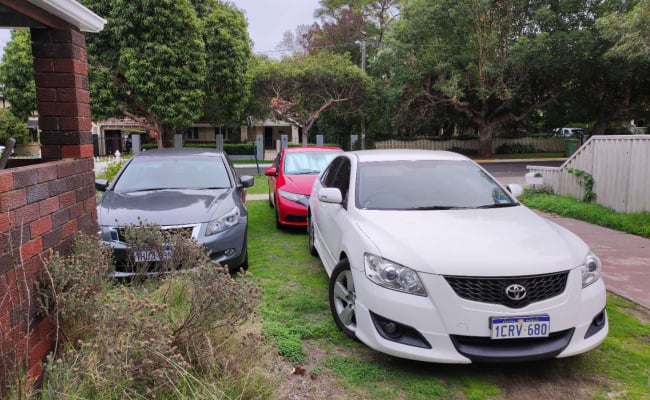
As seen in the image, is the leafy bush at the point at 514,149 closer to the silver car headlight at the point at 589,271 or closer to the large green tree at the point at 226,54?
the large green tree at the point at 226,54

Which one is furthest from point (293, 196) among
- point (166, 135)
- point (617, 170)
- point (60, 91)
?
point (166, 135)

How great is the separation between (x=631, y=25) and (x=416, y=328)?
9.75 metres

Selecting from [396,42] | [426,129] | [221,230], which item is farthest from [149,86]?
[426,129]

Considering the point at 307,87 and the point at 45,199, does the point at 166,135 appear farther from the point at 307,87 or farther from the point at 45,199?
the point at 45,199

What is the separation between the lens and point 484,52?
2428cm

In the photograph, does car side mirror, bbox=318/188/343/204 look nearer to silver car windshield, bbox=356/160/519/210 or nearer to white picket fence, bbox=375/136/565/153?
silver car windshield, bbox=356/160/519/210

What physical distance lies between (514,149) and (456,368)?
107 ft

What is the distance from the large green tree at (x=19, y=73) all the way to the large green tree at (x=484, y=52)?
57.7 feet

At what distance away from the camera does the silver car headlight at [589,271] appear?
134 inches

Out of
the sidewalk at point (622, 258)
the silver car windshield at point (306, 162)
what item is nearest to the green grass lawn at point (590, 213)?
the sidewalk at point (622, 258)

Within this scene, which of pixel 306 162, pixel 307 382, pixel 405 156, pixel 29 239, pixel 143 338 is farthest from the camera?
pixel 306 162

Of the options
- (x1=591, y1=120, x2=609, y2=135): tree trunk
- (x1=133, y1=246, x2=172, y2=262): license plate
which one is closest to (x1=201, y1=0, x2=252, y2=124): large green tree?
(x1=133, y1=246, x2=172, y2=262): license plate

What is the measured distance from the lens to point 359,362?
354 centimetres

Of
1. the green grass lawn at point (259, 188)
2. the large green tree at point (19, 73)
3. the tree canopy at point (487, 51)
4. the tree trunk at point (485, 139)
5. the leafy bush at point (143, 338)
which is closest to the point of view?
the leafy bush at point (143, 338)
